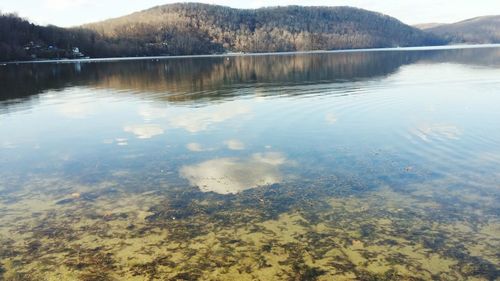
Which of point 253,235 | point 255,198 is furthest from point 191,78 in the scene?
point 253,235

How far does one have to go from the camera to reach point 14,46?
6073 inches

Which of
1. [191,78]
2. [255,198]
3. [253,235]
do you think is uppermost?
[191,78]

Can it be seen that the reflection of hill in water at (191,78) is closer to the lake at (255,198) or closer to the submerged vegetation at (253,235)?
the lake at (255,198)

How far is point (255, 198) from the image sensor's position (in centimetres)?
1074

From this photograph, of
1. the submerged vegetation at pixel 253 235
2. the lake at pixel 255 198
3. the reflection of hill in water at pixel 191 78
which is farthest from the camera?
the reflection of hill in water at pixel 191 78

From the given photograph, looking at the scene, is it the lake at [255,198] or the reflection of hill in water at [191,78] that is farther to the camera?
the reflection of hill in water at [191,78]

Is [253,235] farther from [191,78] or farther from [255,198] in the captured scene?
[191,78]

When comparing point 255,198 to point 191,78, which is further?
point 191,78

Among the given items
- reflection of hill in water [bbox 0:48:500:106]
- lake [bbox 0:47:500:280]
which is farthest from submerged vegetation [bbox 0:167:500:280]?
reflection of hill in water [bbox 0:48:500:106]

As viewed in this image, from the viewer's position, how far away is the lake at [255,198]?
25.0ft

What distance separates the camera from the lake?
761 cm

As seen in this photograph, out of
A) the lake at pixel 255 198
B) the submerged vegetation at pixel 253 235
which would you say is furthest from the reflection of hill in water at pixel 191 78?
the submerged vegetation at pixel 253 235

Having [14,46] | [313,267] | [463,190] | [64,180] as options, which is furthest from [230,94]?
[14,46]

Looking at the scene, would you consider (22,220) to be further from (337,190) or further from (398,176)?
(398,176)
